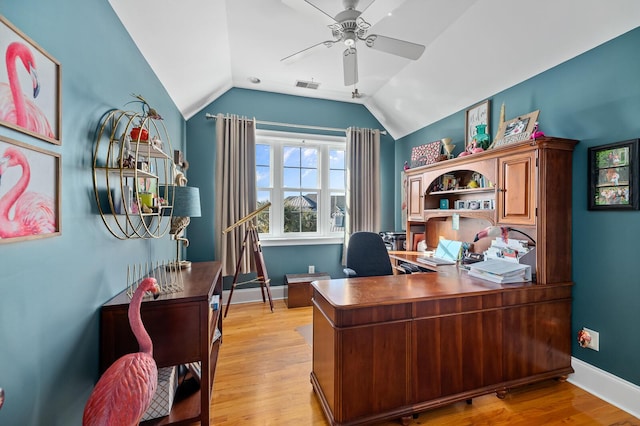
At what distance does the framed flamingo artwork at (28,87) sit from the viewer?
2.65ft

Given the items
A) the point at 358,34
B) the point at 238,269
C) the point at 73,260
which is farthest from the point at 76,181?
the point at 238,269

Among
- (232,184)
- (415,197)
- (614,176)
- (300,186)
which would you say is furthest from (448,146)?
(232,184)

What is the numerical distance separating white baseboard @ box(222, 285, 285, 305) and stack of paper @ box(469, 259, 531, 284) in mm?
2586

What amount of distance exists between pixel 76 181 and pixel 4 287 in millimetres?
544

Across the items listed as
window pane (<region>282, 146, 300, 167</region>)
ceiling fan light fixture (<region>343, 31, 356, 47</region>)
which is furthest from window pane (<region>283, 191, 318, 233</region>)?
ceiling fan light fixture (<region>343, 31, 356, 47</region>)

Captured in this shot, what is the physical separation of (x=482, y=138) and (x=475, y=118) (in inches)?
14.9

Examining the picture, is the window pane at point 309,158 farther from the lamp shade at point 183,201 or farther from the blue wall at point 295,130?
the lamp shade at point 183,201

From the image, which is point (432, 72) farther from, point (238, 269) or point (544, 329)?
point (238, 269)

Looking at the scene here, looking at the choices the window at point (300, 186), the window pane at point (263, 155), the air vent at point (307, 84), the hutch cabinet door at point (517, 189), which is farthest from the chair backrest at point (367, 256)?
the air vent at point (307, 84)

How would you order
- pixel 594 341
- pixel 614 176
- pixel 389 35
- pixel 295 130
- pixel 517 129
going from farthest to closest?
pixel 295 130, pixel 389 35, pixel 517 129, pixel 594 341, pixel 614 176

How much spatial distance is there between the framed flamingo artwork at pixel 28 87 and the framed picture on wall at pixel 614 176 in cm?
306

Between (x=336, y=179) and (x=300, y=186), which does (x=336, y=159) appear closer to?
(x=336, y=179)

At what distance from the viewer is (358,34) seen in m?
1.95

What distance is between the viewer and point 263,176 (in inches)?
154
